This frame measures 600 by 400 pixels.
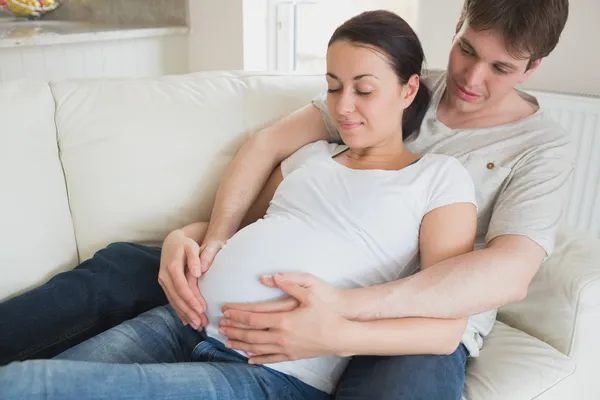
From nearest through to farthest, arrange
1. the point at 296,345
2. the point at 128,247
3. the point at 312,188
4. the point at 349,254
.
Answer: the point at 296,345 → the point at 349,254 → the point at 312,188 → the point at 128,247

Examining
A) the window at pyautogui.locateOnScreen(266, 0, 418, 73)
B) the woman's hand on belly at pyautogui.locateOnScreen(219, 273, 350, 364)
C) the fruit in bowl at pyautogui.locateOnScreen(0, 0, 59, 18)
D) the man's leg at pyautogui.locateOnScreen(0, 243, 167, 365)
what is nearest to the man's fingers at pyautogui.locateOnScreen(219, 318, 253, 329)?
the woman's hand on belly at pyautogui.locateOnScreen(219, 273, 350, 364)

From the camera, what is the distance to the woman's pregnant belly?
1.03 m

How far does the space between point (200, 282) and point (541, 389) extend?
0.68m

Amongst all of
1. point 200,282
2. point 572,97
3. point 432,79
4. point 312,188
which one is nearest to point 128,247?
point 200,282

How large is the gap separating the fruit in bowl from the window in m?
1.11

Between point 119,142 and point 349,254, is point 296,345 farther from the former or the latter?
point 119,142

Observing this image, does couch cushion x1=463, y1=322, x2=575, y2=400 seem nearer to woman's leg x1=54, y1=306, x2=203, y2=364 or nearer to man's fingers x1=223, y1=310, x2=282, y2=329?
man's fingers x1=223, y1=310, x2=282, y2=329

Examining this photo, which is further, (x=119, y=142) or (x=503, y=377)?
(x=119, y=142)

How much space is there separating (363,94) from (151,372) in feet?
2.08

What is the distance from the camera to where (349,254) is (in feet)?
3.44

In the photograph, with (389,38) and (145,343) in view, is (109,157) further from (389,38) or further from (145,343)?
(389,38)

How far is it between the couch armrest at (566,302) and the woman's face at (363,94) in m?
0.47

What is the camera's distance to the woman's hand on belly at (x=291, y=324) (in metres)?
0.94

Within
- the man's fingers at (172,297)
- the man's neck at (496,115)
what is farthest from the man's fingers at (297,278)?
the man's neck at (496,115)
